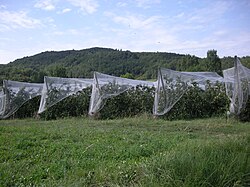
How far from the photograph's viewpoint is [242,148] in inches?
125

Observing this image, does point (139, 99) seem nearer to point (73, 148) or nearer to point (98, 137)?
point (98, 137)

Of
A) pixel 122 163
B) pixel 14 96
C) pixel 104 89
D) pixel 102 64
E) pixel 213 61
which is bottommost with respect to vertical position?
pixel 122 163

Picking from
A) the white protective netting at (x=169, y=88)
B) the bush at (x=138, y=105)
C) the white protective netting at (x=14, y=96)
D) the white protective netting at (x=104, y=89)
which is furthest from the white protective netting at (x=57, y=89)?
the white protective netting at (x=169, y=88)

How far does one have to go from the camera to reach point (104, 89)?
10625mm

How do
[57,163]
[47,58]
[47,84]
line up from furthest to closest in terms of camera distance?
1. [47,58]
2. [47,84]
3. [57,163]

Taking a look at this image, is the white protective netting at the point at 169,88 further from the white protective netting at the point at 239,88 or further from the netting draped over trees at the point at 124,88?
the white protective netting at the point at 239,88

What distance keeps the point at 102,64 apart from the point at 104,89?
19.8 meters

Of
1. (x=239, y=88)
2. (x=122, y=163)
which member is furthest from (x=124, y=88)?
(x=122, y=163)

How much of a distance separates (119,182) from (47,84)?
32.6 feet

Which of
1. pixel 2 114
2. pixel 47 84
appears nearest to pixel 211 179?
pixel 47 84

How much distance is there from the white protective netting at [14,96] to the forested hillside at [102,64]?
8.64 meters

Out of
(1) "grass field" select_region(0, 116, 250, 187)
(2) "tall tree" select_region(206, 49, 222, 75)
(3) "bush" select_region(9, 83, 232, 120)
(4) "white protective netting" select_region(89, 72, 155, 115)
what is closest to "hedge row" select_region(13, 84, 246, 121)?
(3) "bush" select_region(9, 83, 232, 120)

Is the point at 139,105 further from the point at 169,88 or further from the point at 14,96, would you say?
the point at 14,96

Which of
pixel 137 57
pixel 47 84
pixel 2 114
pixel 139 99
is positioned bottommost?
pixel 2 114
